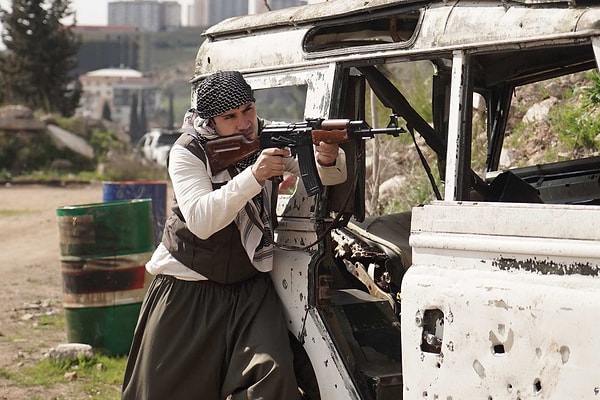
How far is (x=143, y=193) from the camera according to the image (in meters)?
10.7

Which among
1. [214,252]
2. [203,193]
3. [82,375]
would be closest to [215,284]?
[214,252]

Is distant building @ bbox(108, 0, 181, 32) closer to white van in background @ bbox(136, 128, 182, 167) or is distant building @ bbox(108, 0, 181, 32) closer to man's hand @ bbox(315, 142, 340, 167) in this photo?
white van in background @ bbox(136, 128, 182, 167)

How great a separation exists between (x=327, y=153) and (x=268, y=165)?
0.28 m

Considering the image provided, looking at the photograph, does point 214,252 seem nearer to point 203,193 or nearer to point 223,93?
point 203,193

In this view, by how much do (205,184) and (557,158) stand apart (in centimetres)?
396

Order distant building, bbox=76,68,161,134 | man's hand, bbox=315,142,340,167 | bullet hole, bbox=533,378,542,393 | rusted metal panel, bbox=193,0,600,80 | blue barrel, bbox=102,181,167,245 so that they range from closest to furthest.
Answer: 1. bullet hole, bbox=533,378,542,393
2. rusted metal panel, bbox=193,0,600,80
3. man's hand, bbox=315,142,340,167
4. blue barrel, bbox=102,181,167,245
5. distant building, bbox=76,68,161,134

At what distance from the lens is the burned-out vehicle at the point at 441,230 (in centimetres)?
310

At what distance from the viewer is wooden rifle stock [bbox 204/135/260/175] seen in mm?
3961

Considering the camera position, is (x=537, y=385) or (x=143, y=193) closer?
(x=537, y=385)

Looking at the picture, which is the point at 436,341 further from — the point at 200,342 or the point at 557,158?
the point at 557,158

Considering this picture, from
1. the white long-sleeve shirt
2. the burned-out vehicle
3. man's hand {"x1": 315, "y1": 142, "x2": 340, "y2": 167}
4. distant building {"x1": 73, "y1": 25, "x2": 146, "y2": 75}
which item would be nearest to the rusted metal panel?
the burned-out vehicle

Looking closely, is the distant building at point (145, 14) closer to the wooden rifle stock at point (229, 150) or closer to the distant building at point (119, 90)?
the distant building at point (119, 90)

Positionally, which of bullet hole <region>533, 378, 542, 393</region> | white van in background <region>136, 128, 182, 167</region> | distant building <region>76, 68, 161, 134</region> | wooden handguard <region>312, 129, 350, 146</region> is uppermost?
distant building <region>76, 68, 161, 134</region>

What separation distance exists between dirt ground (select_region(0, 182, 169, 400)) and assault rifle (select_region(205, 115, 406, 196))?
9.41 feet
